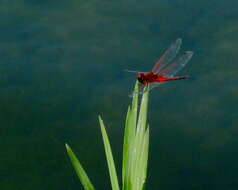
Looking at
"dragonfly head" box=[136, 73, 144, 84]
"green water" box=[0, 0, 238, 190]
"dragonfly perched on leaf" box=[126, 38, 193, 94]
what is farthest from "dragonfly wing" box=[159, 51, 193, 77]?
"green water" box=[0, 0, 238, 190]

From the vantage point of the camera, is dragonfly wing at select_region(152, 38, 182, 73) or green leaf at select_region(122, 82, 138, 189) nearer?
green leaf at select_region(122, 82, 138, 189)

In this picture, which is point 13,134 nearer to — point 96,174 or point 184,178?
point 96,174

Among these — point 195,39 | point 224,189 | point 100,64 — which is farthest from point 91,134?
point 195,39

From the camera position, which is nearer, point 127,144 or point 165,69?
point 127,144

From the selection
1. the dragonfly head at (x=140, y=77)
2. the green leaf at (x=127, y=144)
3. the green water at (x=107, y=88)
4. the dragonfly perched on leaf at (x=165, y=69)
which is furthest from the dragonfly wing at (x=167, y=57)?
the green leaf at (x=127, y=144)

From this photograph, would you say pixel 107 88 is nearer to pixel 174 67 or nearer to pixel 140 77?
pixel 174 67

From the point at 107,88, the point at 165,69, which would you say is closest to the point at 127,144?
the point at 165,69

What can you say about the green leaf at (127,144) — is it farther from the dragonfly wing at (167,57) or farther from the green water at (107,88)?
the green water at (107,88)

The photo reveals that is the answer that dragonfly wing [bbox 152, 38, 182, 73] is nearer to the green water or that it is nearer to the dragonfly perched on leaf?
the dragonfly perched on leaf
